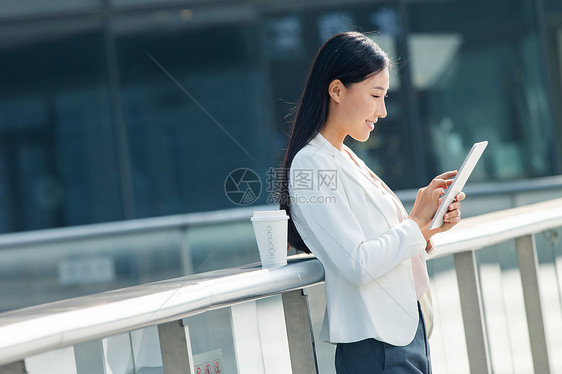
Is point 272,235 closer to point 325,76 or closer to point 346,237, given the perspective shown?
point 346,237

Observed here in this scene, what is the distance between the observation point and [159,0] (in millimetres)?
9414

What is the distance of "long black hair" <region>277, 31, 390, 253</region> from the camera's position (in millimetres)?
1820

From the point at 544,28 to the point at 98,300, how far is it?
903 centimetres

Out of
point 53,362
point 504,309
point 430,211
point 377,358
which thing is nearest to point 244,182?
point 430,211

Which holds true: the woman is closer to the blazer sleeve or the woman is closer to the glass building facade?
the blazer sleeve

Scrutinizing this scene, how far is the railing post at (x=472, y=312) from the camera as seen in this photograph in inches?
98.1

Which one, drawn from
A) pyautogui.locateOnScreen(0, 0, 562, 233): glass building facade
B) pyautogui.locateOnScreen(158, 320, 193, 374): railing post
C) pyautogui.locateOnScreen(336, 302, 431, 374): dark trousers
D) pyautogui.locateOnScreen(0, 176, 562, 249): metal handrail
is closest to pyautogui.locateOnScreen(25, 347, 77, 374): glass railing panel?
pyautogui.locateOnScreen(158, 320, 193, 374): railing post

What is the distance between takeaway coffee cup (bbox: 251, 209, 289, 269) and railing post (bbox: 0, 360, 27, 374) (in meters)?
0.68

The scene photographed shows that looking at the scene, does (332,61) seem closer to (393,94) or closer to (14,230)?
(393,94)

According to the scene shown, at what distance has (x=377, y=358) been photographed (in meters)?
1.71

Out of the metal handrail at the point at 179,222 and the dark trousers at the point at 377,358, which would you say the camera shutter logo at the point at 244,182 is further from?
the metal handrail at the point at 179,222

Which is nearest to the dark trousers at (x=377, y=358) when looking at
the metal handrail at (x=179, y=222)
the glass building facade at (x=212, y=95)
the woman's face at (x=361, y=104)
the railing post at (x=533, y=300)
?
the woman's face at (x=361, y=104)

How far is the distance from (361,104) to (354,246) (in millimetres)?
429

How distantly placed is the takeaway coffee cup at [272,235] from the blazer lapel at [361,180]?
0.20 metres
